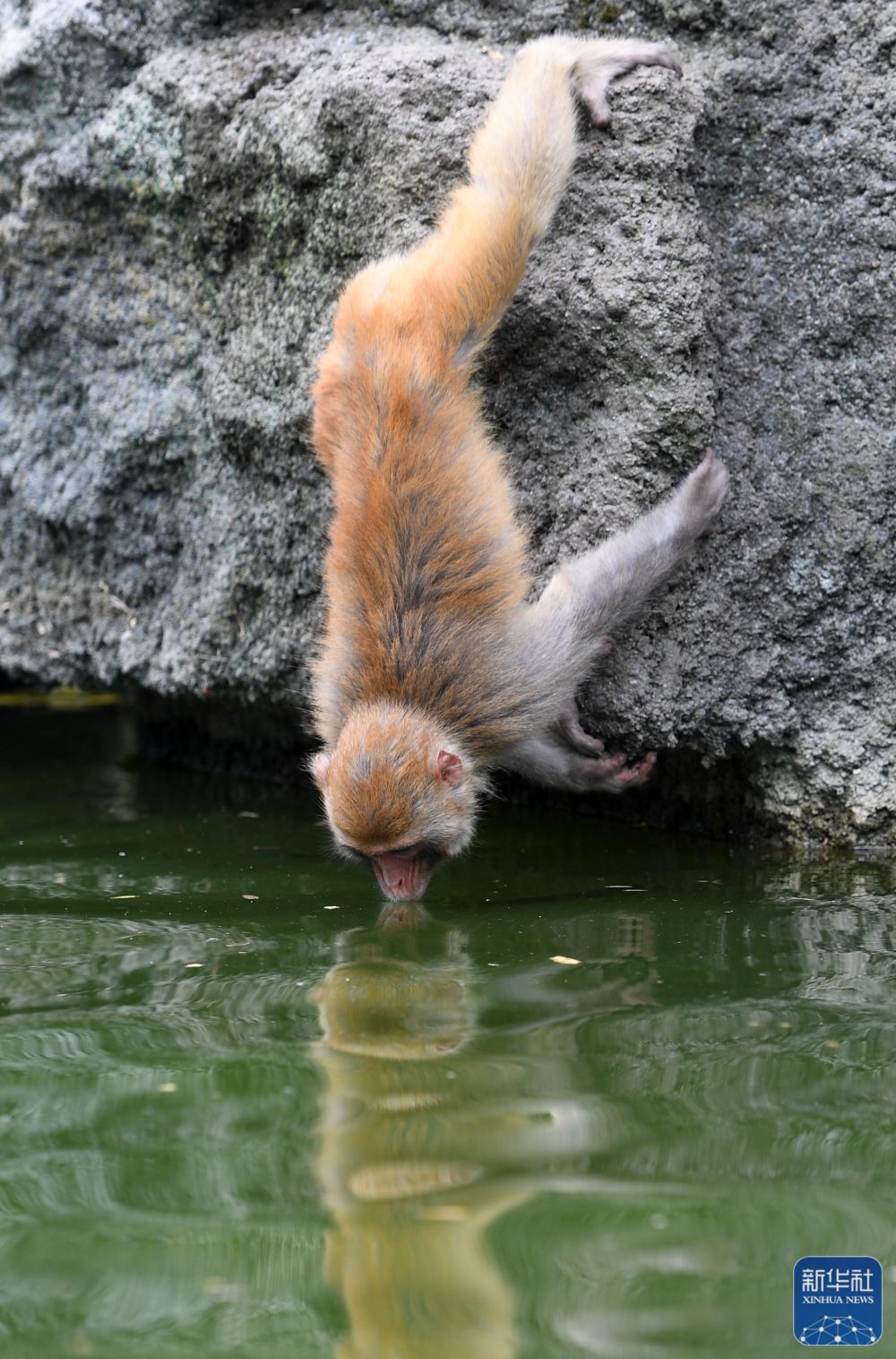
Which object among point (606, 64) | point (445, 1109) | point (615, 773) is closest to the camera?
point (445, 1109)

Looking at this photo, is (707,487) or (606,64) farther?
(606,64)

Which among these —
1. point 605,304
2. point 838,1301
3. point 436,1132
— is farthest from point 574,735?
point 838,1301

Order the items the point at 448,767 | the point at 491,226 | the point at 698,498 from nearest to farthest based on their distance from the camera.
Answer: the point at 448,767
the point at 491,226
the point at 698,498

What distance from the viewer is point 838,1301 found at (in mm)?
2543

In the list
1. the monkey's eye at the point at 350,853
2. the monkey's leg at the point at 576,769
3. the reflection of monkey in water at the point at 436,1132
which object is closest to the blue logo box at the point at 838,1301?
the reflection of monkey in water at the point at 436,1132

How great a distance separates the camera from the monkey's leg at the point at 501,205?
520 cm

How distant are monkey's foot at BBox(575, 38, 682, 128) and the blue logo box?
4382mm

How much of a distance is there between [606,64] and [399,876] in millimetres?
3298

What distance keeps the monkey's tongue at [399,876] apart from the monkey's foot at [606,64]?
2993 millimetres

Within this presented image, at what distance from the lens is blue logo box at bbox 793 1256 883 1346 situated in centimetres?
246

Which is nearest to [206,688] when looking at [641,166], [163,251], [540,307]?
[163,251]

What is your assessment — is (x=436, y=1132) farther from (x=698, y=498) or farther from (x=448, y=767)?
(x=698, y=498)

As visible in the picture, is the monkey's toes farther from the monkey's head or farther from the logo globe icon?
the logo globe icon

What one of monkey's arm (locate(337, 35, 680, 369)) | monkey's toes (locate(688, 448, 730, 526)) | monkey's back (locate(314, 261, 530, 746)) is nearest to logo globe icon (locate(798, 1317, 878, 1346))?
monkey's back (locate(314, 261, 530, 746))
